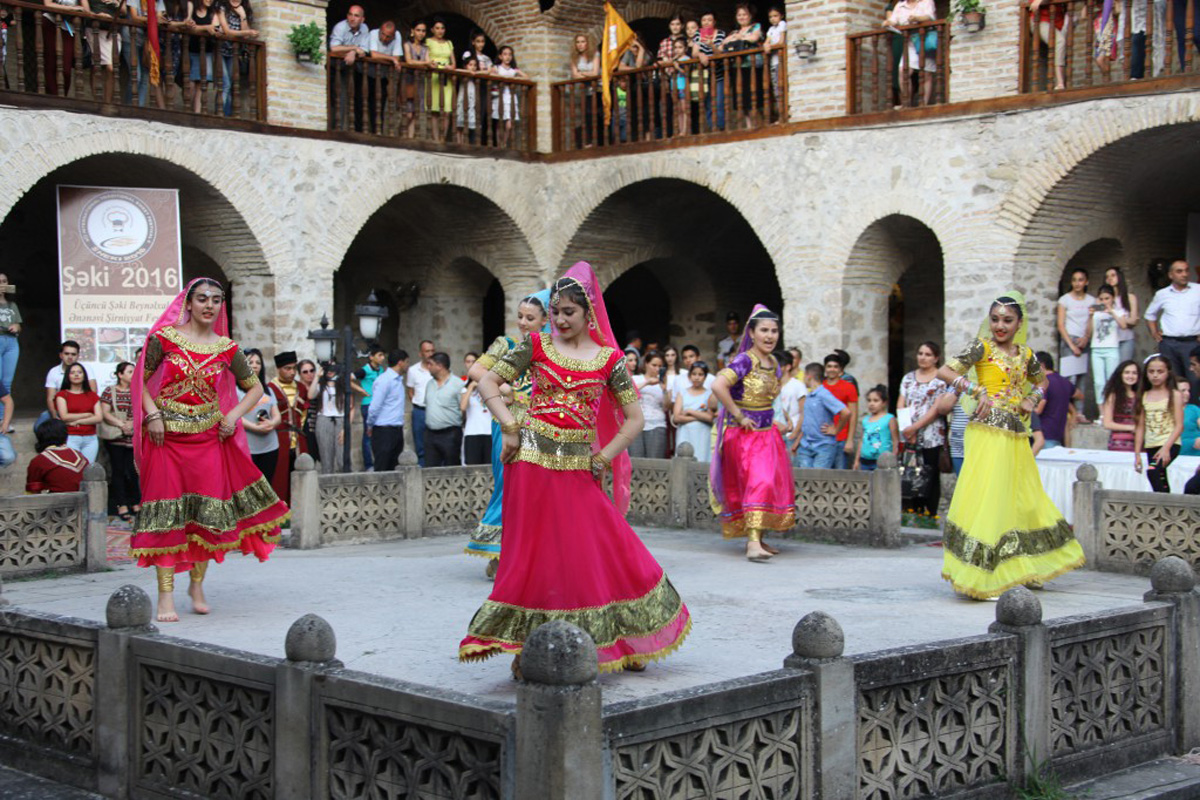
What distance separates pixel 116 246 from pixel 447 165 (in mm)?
4997

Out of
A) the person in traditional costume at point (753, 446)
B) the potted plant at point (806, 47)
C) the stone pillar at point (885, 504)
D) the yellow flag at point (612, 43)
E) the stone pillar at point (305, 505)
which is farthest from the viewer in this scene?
the yellow flag at point (612, 43)

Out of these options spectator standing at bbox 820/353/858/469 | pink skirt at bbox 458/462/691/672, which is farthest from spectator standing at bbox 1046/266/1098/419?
pink skirt at bbox 458/462/691/672

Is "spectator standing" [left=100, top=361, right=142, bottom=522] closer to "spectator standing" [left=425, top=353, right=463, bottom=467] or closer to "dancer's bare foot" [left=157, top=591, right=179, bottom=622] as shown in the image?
"spectator standing" [left=425, top=353, right=463, bottom=467]

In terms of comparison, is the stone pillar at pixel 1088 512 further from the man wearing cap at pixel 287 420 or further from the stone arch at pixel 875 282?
the stone arch at pixel 875 282

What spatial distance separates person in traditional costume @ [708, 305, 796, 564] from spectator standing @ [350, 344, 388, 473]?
6.41 meters

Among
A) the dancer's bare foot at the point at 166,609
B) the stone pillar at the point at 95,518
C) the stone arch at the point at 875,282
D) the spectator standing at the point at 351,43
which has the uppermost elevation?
the spectator standing at the point at 351,43

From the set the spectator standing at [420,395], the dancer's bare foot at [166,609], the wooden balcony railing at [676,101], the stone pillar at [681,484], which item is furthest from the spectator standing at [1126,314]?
the dancer's bare foot at [166,609]

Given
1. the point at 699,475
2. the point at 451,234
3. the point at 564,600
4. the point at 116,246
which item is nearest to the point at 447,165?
the point at 451,234

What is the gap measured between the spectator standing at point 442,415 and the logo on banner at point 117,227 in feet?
12.6

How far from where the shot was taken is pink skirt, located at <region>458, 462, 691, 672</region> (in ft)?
20.4

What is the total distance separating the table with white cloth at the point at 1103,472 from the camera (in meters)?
11.6

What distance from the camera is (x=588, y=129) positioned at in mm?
20891

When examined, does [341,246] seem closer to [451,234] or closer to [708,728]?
[451,234]

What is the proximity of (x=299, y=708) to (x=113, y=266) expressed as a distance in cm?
1231
